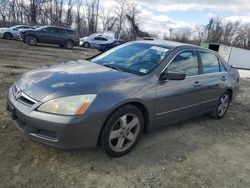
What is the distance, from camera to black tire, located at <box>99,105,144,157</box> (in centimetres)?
332

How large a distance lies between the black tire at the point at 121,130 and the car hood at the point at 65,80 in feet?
1.32

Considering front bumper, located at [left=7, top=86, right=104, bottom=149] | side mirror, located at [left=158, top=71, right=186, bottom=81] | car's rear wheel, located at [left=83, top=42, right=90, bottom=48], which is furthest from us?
car's rear wheel, located at [left=83, top=42, right=90, bottom=48]

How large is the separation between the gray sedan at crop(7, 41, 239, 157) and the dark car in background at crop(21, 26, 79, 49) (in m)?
17.3

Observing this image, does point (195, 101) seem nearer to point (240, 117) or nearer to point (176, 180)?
point (176, 180)

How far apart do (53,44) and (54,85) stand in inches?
788

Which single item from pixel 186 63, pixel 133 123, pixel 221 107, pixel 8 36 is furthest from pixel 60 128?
pixel 8 36

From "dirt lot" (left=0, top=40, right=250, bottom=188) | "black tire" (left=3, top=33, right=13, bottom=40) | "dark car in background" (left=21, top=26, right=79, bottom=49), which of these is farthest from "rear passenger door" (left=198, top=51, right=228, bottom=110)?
"black tire" (left=3, top=33, right=13, bottom=40)

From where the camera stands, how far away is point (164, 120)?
416 centimetres

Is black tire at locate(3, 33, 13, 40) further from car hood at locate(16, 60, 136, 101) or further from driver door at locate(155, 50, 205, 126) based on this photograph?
driver door at locate(155, 50, 205, 126)

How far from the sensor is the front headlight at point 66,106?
3.02 m

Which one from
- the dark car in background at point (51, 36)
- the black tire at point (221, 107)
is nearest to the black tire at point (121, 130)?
the black tire at point (221, 107)

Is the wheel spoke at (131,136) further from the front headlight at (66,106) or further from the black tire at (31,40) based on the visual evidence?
the black tire at (31,40)

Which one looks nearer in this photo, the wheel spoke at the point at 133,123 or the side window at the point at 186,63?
the wheel spoke at the point at 133,123

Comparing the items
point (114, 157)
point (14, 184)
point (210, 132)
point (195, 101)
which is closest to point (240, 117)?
Result: point (210, 132)
